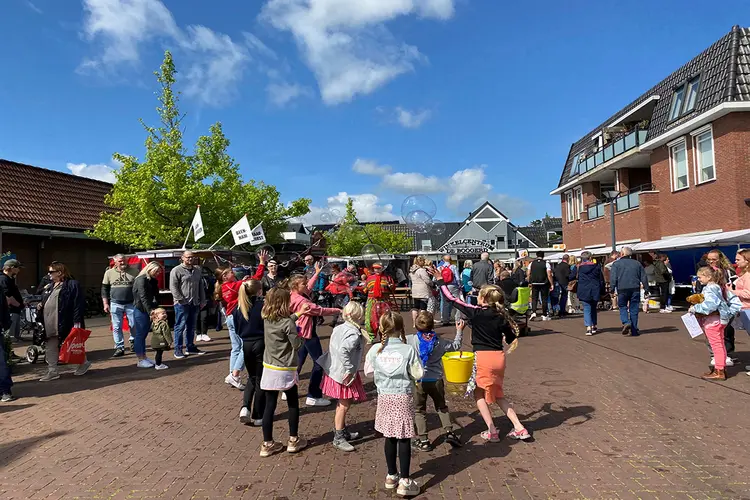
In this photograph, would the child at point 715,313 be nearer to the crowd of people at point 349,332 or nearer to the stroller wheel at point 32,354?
the crowd of people at point 349,332

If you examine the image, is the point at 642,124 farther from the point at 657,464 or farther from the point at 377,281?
the point at 657,464

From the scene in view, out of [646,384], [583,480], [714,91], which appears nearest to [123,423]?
[583,480]

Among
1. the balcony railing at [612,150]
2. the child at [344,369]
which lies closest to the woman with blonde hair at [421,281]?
the child at [344,369]

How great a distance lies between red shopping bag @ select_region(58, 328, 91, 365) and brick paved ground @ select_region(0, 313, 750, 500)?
1.26 feet

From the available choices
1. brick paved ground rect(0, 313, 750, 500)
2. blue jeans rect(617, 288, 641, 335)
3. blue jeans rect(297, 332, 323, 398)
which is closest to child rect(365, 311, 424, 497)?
brick paved ground rect(0, 313, 750, 500)

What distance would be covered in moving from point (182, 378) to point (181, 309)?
6.22 ft

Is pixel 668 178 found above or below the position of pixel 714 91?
below

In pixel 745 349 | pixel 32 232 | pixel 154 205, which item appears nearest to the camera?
pixel 745 349

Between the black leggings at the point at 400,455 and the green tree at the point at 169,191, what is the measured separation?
55.4ft

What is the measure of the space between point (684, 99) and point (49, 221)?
24.9 m

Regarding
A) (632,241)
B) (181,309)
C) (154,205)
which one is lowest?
(181,309)

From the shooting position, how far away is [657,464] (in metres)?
4.08

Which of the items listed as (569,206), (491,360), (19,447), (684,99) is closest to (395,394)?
(491,360)

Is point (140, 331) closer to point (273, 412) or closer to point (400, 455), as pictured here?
point (273, 412)
